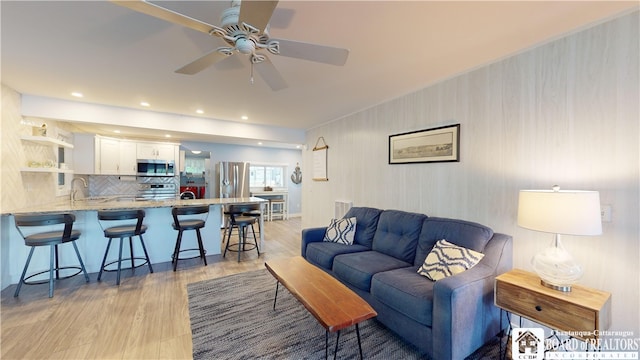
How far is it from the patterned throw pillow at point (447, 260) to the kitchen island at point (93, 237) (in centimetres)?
294

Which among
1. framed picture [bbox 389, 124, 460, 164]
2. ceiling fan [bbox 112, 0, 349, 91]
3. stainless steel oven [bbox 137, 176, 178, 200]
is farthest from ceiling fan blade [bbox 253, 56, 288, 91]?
stainless steel oven [bbox 137, 176, 178, 200]

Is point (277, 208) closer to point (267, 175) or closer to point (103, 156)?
point (267, 175)

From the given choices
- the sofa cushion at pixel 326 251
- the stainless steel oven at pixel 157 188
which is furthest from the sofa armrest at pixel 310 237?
the stainless steel oven at pixel 157 188

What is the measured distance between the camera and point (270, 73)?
1.96 metres

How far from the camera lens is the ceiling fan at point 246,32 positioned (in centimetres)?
117

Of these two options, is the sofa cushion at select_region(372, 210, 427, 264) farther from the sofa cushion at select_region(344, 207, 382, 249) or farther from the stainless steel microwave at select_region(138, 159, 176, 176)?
the stainless steel microwave at select_region(138, 159, 176, 176)

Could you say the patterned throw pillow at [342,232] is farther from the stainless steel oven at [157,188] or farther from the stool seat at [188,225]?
the stainless steel oven at [157,188]

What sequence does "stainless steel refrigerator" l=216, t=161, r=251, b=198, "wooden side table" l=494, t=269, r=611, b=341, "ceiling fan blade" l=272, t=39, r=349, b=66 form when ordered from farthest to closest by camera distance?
"stainless steel refrigerator" l=216, t=161, r=251, b=198 < "ceiling fan blade" l=272, t=39, r=349, b=66 < "wooden side table" l=494, t=269, r=611, b=341

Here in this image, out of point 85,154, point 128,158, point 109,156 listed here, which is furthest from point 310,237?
point 85,154

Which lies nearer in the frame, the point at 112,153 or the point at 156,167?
the point at 112,153

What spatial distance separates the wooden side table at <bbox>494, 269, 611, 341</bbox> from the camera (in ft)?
4.53

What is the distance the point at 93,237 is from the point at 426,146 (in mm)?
4507

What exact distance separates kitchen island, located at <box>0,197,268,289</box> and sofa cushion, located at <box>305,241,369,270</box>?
1.56 meters

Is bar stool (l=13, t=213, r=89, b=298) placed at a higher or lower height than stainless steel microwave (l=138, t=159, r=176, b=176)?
lower
